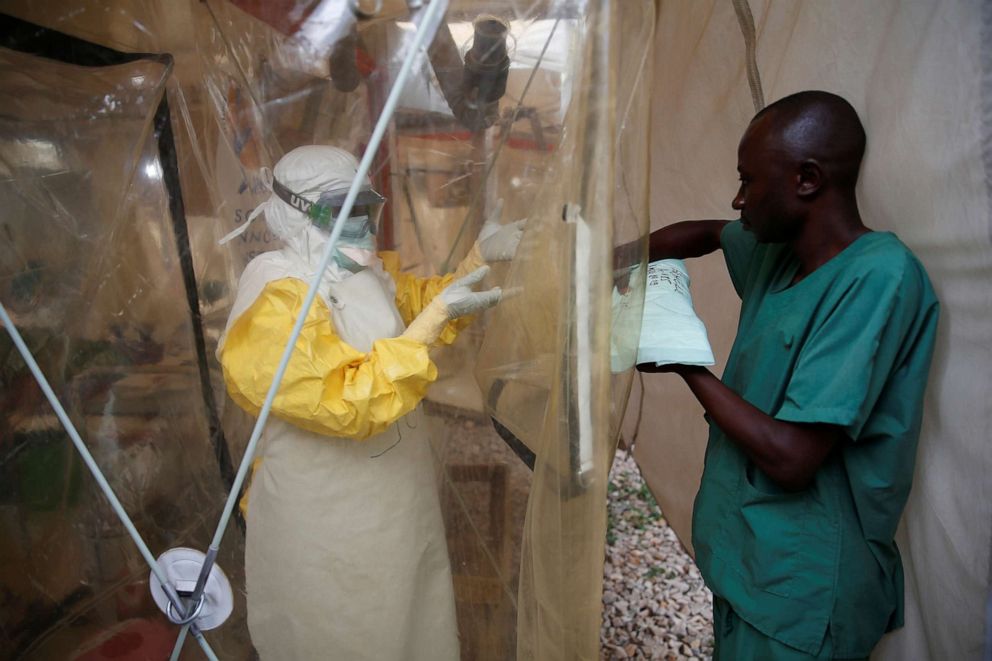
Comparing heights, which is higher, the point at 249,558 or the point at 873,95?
the point at 873,95

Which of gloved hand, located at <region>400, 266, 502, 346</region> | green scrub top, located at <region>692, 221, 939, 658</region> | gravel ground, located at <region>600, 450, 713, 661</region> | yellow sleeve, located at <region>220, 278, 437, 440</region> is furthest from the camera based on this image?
gravel ground, located at <region>600, 450, 713, 661</region>

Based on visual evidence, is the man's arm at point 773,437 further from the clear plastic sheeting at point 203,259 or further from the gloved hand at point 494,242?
the gloved hand at point 494,242

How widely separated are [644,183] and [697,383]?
33 centimetres

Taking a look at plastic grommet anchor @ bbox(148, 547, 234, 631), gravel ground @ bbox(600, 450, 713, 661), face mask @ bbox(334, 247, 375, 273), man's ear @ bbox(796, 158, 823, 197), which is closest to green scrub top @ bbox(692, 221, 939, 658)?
man's ear @ bbox(796, 158, 823, 197)

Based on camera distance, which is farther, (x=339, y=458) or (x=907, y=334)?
(x=339, y=458)

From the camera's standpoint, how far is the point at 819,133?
0.84m

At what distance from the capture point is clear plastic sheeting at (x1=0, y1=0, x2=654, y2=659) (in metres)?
1.06

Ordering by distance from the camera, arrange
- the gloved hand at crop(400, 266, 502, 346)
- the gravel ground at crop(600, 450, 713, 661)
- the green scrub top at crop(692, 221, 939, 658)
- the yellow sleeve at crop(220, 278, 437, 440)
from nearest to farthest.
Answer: the green scrub top at crop(692, 221, 939, 658), the yellow sleeve at crop(220, 278, 437, 440), the gloved hand at crop(400, 266, 502, 346), the gravel ground at crop(600, 450, 713, 661)

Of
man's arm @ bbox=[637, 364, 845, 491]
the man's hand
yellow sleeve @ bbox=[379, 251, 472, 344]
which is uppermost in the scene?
yellow sleeve @ bbox=[379, 251, 472, 344]

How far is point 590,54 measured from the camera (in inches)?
30.0

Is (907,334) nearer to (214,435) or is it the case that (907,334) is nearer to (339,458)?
(339,458)

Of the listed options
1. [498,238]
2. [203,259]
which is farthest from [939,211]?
[203,259]

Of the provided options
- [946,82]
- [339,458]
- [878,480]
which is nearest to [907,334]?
[878,480]

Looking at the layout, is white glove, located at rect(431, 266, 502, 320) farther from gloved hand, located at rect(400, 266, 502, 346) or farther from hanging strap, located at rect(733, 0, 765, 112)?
hanging strap, located at rect(733, 0, 765, 112)
